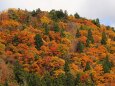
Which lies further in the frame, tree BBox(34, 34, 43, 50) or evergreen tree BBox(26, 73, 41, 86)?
tree BBox(34, 34, 43, 50)

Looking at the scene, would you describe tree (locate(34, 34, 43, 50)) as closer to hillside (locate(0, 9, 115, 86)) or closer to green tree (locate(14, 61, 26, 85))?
hillside (locate(0, 9, 115, 86))

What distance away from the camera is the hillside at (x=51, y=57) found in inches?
6393

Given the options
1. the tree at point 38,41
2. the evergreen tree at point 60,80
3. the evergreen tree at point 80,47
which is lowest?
the evergreen tree at point 60,80

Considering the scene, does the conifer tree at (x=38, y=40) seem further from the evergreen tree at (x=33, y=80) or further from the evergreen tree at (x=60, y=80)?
the evergreen tree at (x=33, y=80)

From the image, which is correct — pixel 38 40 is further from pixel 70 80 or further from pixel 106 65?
pixel 70 80

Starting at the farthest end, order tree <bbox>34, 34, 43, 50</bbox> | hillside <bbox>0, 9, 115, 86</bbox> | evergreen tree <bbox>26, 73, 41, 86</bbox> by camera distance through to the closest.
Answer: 1. tree <bbox>34, 34, 43, 50</bbox>
2. hillside <bbox>0, 9, 115, 86</bbox>
3. evergreen tree <bbox>26, 73, 41, 86</bbox>

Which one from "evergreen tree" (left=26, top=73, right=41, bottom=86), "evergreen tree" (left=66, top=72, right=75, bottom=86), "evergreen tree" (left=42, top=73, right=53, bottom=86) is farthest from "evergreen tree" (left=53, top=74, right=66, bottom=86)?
"evergreen tree" (left=26, top=73, right=41, bottom=86)

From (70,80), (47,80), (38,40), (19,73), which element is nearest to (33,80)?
(47,80)

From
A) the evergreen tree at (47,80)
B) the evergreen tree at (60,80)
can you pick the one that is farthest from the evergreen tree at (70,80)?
the evergreen tree at (47,80)

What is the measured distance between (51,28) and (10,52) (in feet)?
87.6

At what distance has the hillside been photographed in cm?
16238

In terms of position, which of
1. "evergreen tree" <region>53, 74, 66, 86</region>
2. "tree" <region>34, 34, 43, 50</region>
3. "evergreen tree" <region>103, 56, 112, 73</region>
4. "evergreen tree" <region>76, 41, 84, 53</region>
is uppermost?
"tree" <region>34, 34, 43, 50</region>

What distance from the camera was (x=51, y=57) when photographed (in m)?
176

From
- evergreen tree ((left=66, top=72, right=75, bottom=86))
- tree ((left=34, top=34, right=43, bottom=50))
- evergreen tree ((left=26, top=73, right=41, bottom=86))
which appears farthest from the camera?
tree ((left=34, top=34, right=43, bottom=50))
